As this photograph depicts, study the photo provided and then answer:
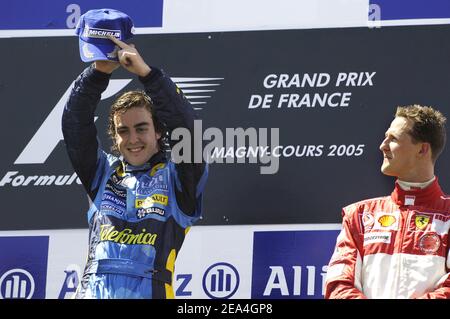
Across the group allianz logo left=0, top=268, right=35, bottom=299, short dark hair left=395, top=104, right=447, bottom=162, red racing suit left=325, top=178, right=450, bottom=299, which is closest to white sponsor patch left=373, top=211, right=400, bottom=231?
red racing suit left=325, top=178, right=450, bottom=299

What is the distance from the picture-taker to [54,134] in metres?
5.32

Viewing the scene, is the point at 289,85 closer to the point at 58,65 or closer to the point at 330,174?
the point at 330,174

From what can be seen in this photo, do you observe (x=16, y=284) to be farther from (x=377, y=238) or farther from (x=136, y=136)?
(x=377, y=238)

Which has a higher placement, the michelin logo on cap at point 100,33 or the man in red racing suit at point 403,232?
the michelin logo on cap at point 100,33

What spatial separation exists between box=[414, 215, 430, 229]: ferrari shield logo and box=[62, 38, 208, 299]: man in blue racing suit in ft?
2.68

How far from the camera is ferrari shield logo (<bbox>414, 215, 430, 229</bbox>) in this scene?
424cm

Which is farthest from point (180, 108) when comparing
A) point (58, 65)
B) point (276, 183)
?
point (58, 65)

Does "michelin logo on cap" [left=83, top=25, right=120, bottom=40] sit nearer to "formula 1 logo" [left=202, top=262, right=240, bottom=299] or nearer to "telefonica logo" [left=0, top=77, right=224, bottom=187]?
"telefonica logo" [left=0, top=77, right=224, bottom=187]

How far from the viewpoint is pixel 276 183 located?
200 inches

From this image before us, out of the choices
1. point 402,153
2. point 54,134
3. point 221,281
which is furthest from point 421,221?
point 54,134

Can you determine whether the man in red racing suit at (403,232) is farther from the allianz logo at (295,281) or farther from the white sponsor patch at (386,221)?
the allianz logo at (295,281)

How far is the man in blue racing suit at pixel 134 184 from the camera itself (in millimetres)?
4371

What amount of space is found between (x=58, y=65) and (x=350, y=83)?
133cm

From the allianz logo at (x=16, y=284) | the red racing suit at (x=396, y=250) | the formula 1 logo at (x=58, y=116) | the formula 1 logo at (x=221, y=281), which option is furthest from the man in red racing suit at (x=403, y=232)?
the allianz logo at (x=16, y=284)
